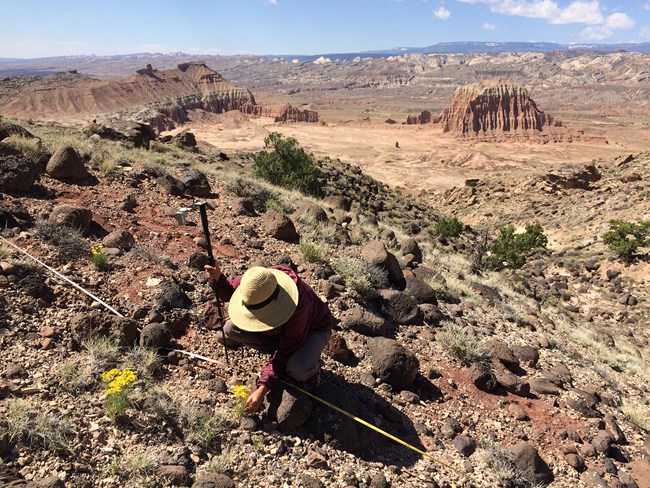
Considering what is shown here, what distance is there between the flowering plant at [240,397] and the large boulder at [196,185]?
19.2 feet

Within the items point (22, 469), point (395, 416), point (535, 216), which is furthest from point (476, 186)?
point (22, 469)

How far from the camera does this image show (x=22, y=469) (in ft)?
9.18

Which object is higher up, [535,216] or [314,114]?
[314,114]

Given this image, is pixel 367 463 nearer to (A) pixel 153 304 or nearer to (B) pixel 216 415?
(B) pixel 216 415

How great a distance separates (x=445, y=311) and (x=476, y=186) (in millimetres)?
29819

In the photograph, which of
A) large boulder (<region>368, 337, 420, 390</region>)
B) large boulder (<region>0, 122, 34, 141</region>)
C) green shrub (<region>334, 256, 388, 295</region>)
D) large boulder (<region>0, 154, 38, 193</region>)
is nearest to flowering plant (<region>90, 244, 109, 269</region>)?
large boulder (<region>0, 154, 38, 193</region>)

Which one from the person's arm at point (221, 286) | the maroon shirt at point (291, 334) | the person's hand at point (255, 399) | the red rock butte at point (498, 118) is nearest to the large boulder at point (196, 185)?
the person's arm at point (221, 286)

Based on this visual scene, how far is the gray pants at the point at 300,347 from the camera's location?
3.72 meters

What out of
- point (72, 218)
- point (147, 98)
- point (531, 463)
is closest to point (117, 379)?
point (72, 218)

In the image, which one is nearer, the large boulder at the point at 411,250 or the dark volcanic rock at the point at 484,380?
the dark volcanic rock at the point at 484,380

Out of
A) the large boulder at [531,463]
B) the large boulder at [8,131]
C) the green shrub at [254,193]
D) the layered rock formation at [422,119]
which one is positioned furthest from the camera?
the layered rock formation at [422,119]

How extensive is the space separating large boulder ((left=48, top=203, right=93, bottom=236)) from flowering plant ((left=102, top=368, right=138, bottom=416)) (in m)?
2.87

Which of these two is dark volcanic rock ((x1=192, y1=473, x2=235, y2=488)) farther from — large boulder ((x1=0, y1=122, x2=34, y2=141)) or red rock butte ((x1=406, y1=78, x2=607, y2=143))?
red rock butte ((x1=406, y1=78, x2=607, y2=143))

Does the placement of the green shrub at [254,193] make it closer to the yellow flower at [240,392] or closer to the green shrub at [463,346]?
the green shrub at [463,346]
